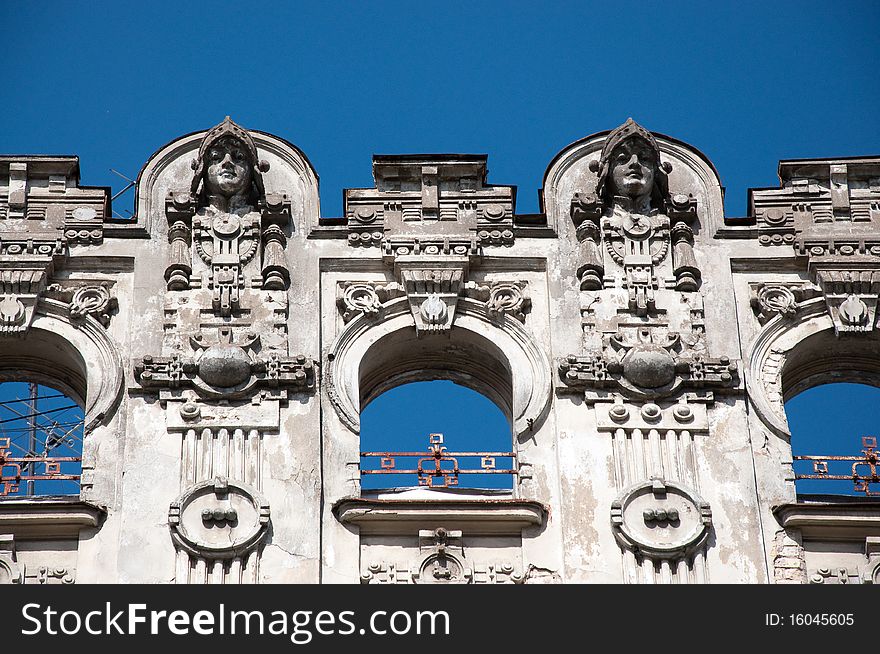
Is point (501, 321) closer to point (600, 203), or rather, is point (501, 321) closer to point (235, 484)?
point (600, 203)

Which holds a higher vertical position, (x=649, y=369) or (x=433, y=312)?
(x=433, y=312)

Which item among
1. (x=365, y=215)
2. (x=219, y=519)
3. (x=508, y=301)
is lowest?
(x=219, y=519)

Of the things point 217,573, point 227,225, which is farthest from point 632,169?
point 217,573

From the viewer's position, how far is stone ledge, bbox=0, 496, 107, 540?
28375 millimetres

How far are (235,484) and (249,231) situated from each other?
3.67 m

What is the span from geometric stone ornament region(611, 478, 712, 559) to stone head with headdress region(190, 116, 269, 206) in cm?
613

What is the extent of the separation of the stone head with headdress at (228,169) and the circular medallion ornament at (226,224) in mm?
301

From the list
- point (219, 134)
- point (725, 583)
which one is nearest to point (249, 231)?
point (219, 134)

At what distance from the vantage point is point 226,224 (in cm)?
3100

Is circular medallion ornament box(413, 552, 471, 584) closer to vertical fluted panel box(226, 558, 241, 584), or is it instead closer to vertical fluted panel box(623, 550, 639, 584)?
vertical fluted panel box(623, 550, 639, 584)

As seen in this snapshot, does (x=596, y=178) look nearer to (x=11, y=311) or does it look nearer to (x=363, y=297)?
(x=363, y=297)

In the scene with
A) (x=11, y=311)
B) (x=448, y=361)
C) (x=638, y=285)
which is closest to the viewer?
(x=11, y=311)

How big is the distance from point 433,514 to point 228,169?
17.9ft

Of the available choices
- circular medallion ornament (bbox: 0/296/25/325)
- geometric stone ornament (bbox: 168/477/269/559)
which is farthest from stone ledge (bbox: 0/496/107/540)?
circular medallion ornament (bbox: 0/296/25/325)
